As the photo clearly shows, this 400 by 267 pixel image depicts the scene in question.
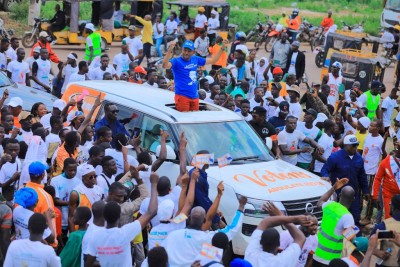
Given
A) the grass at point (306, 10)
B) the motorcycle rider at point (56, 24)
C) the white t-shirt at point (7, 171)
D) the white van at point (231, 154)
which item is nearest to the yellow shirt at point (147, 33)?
the motorcycle rider at point (56, 24)

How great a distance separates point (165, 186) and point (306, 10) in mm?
44013

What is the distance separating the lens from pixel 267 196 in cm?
979

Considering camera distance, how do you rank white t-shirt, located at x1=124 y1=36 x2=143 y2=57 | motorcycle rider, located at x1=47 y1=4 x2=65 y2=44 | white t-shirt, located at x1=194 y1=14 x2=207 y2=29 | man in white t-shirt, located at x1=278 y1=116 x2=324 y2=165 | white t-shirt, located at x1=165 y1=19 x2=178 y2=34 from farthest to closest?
white t-shirt, located at x1=194 y1=14 x2=207 y2=29
white t-shirt, located at x1=165 y1=19 x2=178 y2=34
motorcycle rider, located at x1=47 y1=4 x2=65 y2=44
white t-shirt, located at x1=124 y1=36 x2=143 y2=57
man in white t-shirt, located at x1=278 y1=116 x2=324 y2=165

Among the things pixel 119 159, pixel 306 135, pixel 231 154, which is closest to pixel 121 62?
pixel 306 135

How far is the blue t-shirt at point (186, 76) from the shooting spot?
38.3ft

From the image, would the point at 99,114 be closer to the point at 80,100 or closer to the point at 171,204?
the point at 80,100

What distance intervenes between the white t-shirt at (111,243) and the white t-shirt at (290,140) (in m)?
5.28

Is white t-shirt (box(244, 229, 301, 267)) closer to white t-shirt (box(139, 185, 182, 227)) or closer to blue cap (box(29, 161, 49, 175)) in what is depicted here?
white t-shirt (box(139, 185, 182, 227))

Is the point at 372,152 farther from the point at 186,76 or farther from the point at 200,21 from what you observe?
the point at 200,21

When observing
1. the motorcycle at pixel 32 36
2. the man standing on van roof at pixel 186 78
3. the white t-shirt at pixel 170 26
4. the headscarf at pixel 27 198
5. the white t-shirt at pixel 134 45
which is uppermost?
the man standing on van roof at pixel 186 78

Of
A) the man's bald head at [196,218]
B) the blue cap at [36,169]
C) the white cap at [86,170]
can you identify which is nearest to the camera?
the man's bald head at [196,218]

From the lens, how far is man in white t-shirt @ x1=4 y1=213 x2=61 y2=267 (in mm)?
6879

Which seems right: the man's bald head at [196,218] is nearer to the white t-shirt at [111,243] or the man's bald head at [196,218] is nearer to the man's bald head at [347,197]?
the white t-shirt at [111,243]

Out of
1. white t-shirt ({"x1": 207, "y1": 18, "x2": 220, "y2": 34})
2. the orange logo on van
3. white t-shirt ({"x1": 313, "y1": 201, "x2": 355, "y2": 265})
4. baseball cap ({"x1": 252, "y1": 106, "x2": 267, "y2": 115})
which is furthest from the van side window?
white t-shirt ({"x1": 207, "y1": 18, "x2": 220, "y2": 34})
